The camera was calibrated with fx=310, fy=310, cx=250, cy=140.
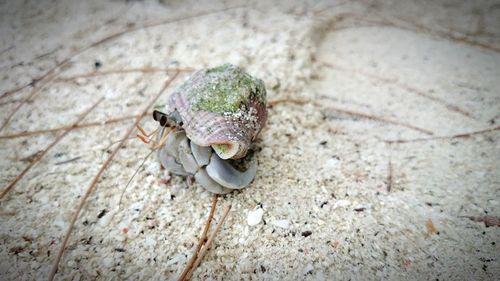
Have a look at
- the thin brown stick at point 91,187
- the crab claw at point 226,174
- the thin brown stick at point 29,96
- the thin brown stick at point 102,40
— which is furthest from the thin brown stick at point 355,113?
the thin brown stick at point 29,96

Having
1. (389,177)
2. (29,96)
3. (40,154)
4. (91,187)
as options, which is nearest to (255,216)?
(389,177)

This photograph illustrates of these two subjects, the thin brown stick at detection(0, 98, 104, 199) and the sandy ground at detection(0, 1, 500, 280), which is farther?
the thin brown stick at detection(0, 98, 104, 199)

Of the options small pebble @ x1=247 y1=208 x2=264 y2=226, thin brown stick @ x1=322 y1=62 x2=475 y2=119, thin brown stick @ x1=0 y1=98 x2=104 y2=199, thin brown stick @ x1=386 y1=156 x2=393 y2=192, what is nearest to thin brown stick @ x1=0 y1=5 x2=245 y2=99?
thin brown stick @ x1=0 y1=98 x2=104 y2=199

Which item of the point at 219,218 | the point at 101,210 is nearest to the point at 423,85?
the point at 219,218

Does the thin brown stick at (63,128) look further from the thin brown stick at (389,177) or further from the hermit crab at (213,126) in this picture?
the thin brown stick at (389,177)

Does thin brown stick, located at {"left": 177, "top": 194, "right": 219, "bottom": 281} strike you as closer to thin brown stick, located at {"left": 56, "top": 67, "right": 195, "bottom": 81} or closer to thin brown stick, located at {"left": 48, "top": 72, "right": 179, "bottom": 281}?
thin brown stick, located at {"left": 48, "top": 72, "right": 179, "bottom": 281}

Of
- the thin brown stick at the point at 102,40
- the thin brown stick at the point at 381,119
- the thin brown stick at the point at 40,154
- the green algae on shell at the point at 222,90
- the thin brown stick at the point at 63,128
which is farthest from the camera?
the thin brown stick at the point at 102,40

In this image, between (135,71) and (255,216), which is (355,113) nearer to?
(255,216)
